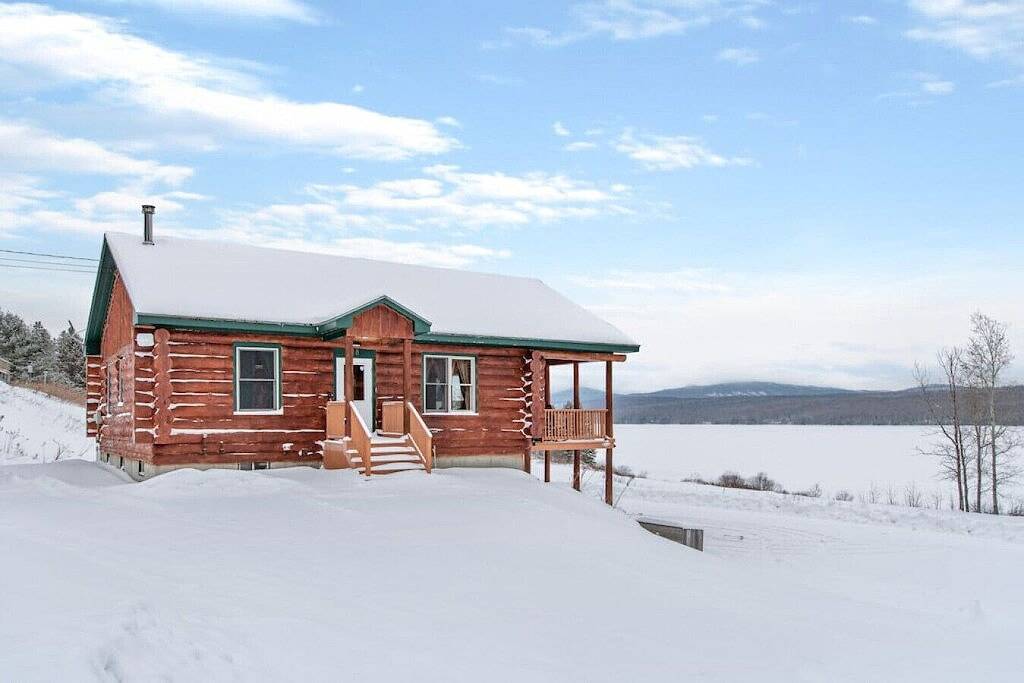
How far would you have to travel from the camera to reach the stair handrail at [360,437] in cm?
1753

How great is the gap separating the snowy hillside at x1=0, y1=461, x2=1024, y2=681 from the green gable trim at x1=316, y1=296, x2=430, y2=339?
3.44 meters

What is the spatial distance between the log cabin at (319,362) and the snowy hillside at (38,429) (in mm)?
7657

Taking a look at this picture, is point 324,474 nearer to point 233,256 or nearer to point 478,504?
point 478,504

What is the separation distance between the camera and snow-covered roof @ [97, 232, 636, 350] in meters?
18.6

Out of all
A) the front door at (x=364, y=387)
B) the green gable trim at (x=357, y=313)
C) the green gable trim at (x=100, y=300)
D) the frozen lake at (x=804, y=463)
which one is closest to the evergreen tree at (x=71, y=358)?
the frozen lake at (x=804, y=463)

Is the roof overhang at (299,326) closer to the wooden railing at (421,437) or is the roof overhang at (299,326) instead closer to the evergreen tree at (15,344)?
the wooden railing at (421,437)

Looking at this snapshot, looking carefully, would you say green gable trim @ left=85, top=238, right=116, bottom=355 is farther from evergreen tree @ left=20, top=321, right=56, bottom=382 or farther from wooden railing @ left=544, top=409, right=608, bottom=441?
evergreen tree @ left=20, top=321, right=56, bottom=382

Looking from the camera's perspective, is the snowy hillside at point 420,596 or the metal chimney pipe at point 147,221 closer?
the snowy hillside at point 420,596

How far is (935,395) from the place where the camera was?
38.3m

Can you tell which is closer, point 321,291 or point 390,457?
point 390,457

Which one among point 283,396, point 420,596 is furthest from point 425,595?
point 283,396

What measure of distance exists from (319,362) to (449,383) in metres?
3.73

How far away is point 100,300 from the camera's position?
23.3 meters

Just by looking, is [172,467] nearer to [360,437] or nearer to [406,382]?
[360,437]
